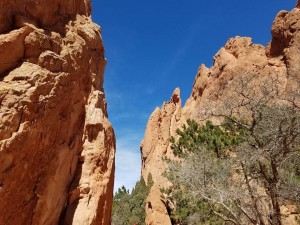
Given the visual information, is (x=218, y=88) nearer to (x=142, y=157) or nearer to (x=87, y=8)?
(x=142, y=157)

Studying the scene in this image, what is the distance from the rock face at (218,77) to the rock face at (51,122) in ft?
63.7

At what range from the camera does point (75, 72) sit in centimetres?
987

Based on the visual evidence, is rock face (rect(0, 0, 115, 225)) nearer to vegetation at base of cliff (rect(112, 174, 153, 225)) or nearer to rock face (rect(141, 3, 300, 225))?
rock face (rect(141, 3, 300, 225))

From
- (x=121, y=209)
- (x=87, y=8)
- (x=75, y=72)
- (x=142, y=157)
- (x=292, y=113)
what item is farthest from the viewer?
(x=142, y=157)

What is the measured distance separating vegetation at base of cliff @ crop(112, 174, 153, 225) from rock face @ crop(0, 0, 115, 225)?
94.2 ft

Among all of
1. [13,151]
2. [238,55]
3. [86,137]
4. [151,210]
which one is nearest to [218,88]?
[238,55]

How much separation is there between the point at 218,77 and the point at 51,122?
152 ft

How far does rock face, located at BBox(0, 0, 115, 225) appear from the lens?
23.8 feet

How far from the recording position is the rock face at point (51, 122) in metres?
7.25

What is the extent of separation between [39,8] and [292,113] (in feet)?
34.0

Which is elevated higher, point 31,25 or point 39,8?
point 39,8

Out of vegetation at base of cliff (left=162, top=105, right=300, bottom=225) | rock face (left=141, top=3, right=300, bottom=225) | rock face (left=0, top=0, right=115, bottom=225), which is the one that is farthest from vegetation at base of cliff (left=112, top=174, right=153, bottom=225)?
rock face (left=0, top=0, right=115, bottom=225)

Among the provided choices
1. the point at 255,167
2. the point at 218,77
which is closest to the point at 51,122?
the point at 255,167

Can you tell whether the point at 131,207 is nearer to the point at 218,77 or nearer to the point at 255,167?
the point at 218,77
